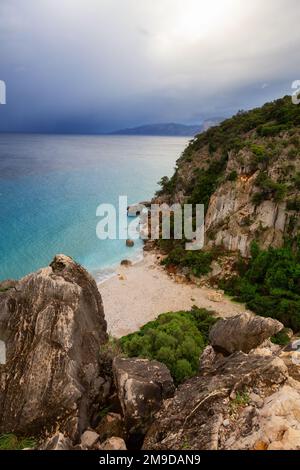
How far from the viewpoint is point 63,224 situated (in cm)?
5516

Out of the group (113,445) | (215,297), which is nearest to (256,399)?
(113,445)

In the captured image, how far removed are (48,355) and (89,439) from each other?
2197 millimetres

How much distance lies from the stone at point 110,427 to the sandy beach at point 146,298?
15.5 m

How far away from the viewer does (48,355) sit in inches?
328

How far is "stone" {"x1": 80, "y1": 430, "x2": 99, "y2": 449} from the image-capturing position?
708cm

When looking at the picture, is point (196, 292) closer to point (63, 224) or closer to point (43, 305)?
point (43, 305)

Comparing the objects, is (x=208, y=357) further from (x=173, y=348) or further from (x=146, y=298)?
(x=146, y=298)

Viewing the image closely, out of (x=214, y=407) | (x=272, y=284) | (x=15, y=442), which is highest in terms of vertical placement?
(x=214, y=407)

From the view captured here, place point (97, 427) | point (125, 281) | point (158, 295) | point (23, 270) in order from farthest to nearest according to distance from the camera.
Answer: point (23, 270) → point (125, 281) → point (158, 295) → point (97, 427)

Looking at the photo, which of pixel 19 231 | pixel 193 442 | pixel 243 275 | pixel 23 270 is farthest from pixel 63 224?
pixel 193 442

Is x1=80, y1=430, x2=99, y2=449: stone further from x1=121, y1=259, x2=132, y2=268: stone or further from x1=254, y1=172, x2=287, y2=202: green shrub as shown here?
x1=121, y1=259, x2=132, y2=268: stone

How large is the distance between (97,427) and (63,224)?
49236mm

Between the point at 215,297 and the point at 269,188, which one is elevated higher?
the point at 269,188

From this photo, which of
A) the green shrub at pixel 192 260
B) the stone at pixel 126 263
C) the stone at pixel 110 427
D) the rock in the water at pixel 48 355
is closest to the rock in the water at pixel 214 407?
the stone at pixel 110 427
